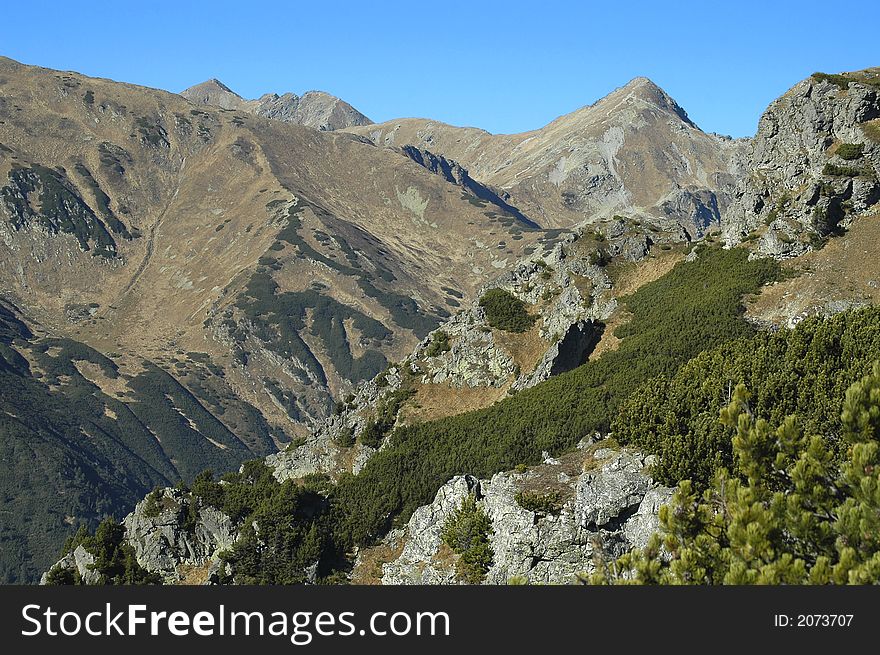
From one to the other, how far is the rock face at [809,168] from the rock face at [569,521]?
3919cm

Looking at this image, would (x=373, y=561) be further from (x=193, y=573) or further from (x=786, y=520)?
(x=786, y=520)

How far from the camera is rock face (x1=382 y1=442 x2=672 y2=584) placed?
117 ft

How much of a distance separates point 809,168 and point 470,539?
56329mm

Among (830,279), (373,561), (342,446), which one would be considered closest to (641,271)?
(830,279)

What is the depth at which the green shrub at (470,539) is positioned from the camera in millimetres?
39991

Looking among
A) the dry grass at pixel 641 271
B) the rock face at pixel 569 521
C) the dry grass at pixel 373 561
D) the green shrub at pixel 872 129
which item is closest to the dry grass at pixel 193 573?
the dry grass at pixel 373 561

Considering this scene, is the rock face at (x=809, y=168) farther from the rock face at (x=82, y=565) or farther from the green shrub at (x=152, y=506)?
the rock face at (x=82, y=565)

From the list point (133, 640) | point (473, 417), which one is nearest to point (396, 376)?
point (473, 417)

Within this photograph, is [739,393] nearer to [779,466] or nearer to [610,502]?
[779,466]

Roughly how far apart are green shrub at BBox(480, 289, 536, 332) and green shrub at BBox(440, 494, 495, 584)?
3859 cm

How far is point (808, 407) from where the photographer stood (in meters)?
34.2

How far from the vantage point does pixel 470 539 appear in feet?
138

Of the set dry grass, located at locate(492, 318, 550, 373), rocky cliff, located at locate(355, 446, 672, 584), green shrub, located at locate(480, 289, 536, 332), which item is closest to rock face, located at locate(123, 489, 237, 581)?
rocky cliff, located at locate(355, 446, 672, 584)

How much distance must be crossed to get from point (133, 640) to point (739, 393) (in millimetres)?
18684
